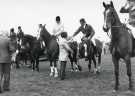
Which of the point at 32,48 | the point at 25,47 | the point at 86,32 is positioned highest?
the point at 86,32

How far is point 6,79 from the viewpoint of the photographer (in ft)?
37.1

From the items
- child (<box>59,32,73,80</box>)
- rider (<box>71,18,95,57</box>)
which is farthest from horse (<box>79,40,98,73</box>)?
child (<box>59,32,73,80</box>)

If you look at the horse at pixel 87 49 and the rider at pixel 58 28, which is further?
the horse at pixel 87 49

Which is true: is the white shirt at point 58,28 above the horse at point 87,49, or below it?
above

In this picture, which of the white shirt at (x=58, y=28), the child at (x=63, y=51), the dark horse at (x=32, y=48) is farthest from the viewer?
the dark horse at (x=32, y=48)

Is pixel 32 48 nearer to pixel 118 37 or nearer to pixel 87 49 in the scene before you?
pixel 87 49

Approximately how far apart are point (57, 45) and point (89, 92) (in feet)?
18.0

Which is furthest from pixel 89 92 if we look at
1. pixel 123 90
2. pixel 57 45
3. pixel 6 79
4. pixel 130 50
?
pixel 57 45

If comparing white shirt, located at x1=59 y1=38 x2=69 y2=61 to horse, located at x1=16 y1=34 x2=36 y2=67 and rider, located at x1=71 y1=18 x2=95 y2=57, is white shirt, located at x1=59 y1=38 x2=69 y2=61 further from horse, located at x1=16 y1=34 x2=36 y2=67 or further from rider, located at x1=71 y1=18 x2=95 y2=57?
horse, located at x1=16 y1=34 x2=36 y2=67

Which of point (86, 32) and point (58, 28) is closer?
point (58, 28)

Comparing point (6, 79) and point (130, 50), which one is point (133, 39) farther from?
point (6, 79)

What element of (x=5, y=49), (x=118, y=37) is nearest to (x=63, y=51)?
(x=5, y=49)

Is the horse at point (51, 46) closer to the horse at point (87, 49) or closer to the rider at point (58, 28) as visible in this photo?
the rider at point (58, 28)

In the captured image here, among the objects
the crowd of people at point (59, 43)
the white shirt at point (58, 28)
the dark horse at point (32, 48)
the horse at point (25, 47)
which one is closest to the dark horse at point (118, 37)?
the crowd of people at point (59, 43)
